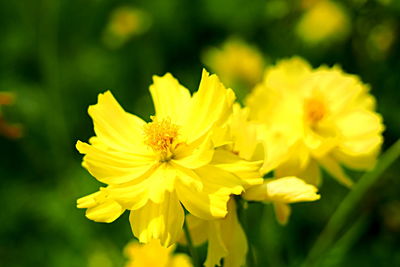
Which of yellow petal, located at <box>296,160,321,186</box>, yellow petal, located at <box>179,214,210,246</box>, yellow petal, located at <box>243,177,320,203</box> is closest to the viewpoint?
yellow petal, located at <box>243,177,320,203</box>

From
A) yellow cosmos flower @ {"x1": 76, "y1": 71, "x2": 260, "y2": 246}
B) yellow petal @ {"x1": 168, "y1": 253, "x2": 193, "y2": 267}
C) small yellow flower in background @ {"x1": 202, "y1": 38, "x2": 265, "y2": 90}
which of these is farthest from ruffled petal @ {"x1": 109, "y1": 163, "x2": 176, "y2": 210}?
small yellow flower in background @ {"x1": 202, "y1": 38, "x2": 265, "y2": 90}

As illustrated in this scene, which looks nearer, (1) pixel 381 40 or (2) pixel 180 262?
(2) pixel 180 262

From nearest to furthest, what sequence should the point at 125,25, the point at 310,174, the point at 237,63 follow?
the point at 310,174, the point at 237,63, the point at 125,25

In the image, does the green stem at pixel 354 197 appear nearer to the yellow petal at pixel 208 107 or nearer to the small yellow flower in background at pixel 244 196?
the small yellow flower in background at pixel 244 196

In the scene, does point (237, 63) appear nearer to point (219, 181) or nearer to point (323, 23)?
point (323, 23)

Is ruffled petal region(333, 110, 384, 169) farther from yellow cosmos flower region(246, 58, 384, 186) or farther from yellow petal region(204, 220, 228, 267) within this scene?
yellow petal region(204, 220, 228, 267)

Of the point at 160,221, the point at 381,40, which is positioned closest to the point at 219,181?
the point at 160,221

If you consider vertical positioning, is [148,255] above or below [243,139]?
below
